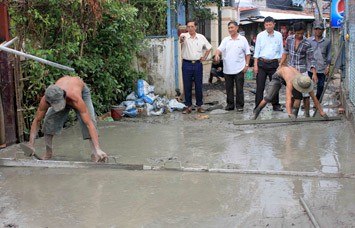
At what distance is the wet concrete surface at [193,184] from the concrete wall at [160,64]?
2935 mm

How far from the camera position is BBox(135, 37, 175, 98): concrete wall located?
33.6 ft

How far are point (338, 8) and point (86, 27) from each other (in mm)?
6343

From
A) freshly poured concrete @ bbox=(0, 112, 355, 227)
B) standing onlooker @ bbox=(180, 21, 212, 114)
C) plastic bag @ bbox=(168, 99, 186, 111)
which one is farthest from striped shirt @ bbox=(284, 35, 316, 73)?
plastic bag @ bbox=(168, 99, 186, 111)

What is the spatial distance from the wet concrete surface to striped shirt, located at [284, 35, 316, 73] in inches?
46.5

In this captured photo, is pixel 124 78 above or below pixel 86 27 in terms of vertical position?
below

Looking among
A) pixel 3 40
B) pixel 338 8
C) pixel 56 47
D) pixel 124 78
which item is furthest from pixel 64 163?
pixel 338 8

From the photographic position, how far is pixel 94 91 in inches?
341

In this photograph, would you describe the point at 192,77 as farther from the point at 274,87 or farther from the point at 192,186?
the point at 192,186

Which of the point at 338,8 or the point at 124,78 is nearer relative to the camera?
the point at 124,78

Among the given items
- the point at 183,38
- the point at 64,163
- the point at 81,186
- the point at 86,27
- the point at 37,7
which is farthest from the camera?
the point at 183,38

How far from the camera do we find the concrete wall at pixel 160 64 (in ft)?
33.6

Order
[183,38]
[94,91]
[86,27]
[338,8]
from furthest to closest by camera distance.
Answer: [338,8]
[183,38]
[94,91]
[86,27]

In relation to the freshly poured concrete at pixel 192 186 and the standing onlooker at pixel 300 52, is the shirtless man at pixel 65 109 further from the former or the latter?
the standing onlooker at pixel 300 52

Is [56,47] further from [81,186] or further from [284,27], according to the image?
[284,27]
